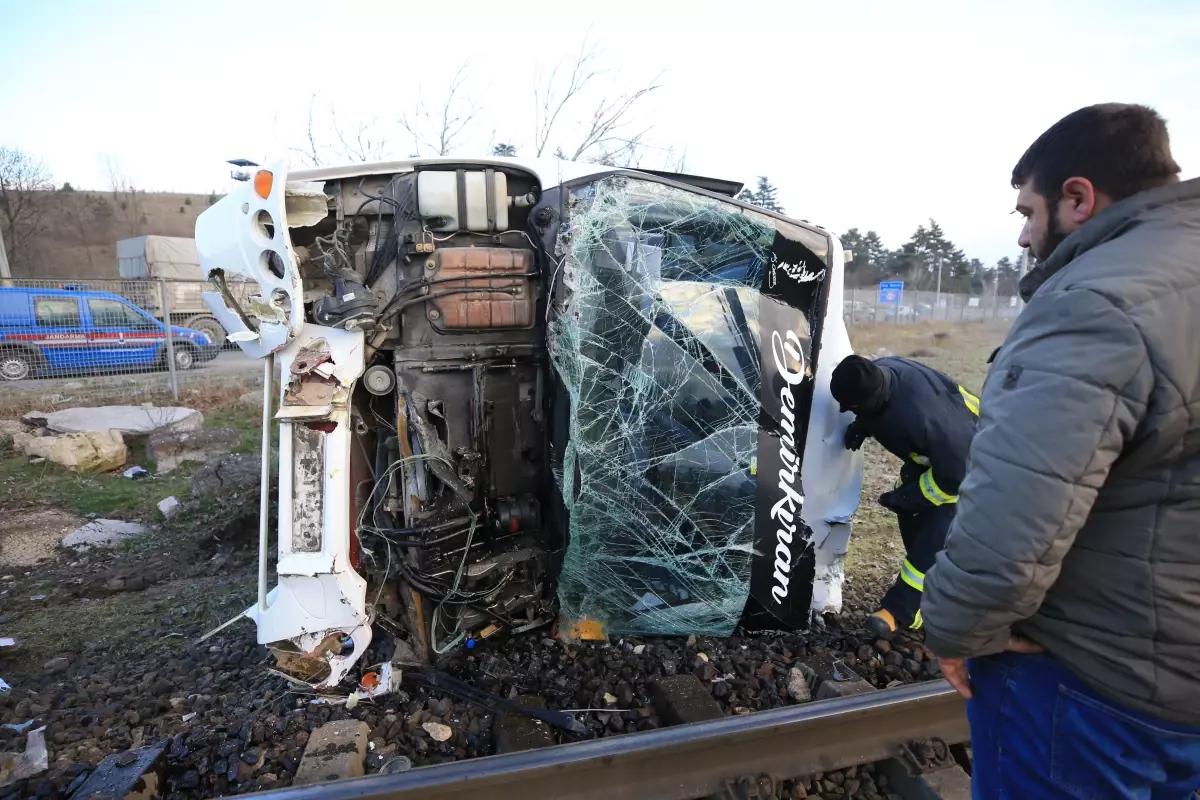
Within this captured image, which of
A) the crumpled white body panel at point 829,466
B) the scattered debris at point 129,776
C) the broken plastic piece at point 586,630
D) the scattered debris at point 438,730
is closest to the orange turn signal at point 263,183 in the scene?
the scattered debris at point 129,776

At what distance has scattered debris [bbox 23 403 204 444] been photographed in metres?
7.51

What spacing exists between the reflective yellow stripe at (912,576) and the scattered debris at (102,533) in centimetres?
540

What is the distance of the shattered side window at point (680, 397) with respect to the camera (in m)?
2.78

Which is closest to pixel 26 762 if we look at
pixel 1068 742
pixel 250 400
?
pixel 1068 742

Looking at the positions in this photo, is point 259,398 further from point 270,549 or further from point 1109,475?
point 1109,475

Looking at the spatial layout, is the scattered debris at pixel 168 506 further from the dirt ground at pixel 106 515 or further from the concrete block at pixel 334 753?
the concrete block at pixel 334 753

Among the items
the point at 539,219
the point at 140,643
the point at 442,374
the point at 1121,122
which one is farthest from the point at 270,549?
the point at 1121,122

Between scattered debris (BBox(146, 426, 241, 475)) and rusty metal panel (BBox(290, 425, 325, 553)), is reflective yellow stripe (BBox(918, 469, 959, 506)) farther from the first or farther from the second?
scattered debris (BBox(146, 426, 241, 475))

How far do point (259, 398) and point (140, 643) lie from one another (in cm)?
704

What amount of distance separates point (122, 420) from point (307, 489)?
6.85 metres

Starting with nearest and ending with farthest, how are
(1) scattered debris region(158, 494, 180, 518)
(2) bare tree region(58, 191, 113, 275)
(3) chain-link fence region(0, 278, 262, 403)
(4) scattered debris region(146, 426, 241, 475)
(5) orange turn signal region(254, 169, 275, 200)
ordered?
(5) orange turn signal region(254, 169, 275, 200) → (1) scattered debris region(158, 494, 180, 518) → (4) scattered debris region(146, 426, 241, 475) → (3) chain-link fence region(0, 278, 262, 403) → (2) bare tree region(58, 191, 113, 275)

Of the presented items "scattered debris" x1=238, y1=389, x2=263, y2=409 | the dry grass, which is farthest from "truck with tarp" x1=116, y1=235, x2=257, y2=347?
the dry grass

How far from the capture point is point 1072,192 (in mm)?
1469

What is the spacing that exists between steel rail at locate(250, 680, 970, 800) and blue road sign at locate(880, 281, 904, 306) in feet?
77.7
